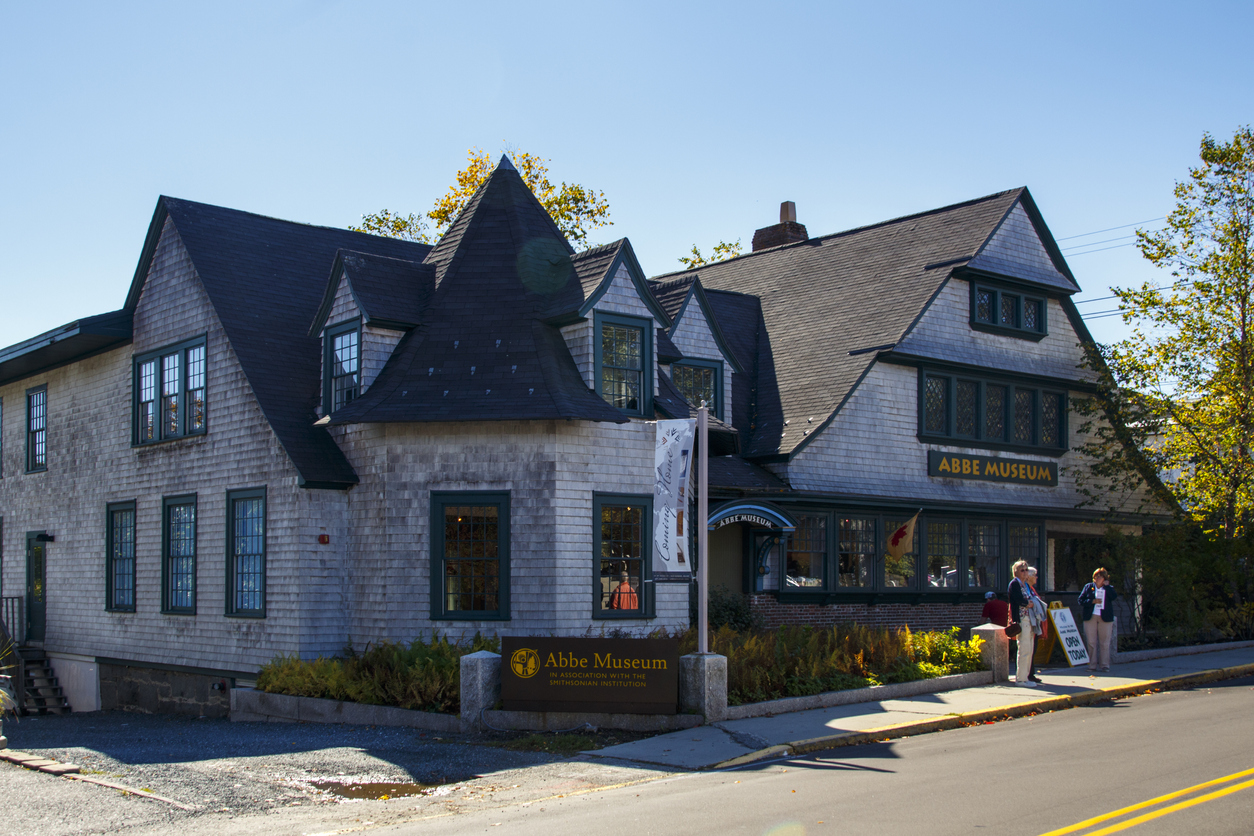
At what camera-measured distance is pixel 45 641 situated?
24.6m

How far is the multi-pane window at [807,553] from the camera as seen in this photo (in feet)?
70.7

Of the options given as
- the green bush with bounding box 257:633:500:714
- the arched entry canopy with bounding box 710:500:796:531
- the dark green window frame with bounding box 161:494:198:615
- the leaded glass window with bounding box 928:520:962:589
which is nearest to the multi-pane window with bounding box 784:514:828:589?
the arched entry canopy with bounding box 710:500:796:531

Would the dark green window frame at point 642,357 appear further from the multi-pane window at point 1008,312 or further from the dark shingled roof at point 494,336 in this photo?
the multi-pane window at point 1008,312

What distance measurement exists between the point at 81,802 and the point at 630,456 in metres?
9.46

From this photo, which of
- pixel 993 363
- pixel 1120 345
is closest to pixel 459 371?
pixel 993 363

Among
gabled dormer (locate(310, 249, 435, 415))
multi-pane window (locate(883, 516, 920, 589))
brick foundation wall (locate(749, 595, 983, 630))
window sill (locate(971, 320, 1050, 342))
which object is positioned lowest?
brick foundation wall (locate(749, 595, 983, 630))

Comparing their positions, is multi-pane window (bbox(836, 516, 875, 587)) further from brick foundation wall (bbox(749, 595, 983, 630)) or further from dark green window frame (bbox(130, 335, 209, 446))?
dark green window frame (bbox(130, 335, 209, 446))

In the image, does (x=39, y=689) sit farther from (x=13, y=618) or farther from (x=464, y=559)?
(x=464, y=559)

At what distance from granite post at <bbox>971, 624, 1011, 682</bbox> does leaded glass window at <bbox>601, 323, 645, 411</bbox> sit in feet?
21.7

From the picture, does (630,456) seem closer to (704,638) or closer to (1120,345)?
(704,638)

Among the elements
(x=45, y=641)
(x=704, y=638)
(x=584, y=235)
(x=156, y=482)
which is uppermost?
(x=584, y=235)

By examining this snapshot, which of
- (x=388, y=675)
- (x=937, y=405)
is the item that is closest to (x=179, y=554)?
(x=388, y=675)

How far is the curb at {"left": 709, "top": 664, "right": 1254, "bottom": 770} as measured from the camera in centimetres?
1226

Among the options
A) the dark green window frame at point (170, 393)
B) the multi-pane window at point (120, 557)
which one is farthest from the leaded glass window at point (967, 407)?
the multi-pane window at point (120, 557)
